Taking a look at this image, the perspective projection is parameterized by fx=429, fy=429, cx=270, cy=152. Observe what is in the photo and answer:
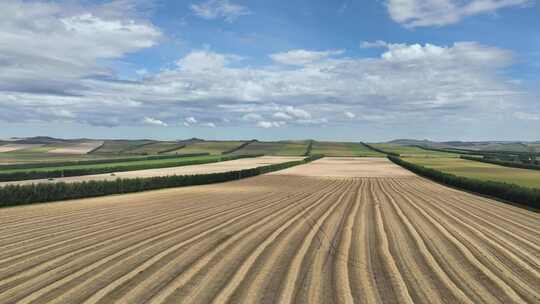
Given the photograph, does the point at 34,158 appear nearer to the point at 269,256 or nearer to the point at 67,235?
the point at 67,235

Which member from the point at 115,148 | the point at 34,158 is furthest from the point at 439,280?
the point at 115,148

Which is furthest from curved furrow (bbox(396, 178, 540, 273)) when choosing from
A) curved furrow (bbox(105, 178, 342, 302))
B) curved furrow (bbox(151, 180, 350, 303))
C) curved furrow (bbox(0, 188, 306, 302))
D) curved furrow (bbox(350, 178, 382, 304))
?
curved furrow (bbox(0, 188, 306, 302))

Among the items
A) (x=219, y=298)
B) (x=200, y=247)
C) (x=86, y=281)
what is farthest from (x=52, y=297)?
(x=200, y=247)

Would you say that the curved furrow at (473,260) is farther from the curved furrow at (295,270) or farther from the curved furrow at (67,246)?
the curved furrow at (67,246)

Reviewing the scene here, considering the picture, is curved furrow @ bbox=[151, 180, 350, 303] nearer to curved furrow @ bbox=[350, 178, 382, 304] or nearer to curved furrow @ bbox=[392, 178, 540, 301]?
curved furrow @ bbox=[350, 178, 382, 304]

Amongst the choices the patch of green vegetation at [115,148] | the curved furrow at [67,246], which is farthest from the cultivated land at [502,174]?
the patch of green vegetation at [115,148]

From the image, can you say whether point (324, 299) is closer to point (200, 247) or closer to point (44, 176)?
point (200, 247)
